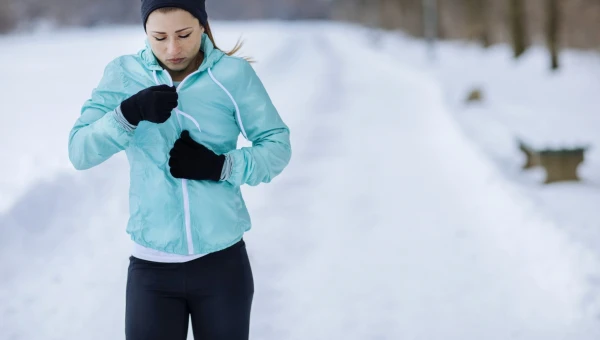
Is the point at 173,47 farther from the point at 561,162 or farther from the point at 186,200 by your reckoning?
the point at 561,162

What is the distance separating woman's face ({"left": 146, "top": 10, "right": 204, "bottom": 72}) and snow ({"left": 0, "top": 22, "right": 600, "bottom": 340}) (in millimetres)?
2224

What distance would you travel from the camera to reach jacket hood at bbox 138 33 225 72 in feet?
6.21

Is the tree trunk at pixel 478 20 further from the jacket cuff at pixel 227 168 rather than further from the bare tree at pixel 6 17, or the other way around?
the jacket cuff at pixel 227 168

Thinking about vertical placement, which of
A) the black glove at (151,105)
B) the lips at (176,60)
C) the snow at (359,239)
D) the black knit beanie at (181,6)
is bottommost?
the snow at (359,239)

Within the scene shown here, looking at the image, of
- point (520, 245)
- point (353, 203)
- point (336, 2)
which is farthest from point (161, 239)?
point (336, 2)

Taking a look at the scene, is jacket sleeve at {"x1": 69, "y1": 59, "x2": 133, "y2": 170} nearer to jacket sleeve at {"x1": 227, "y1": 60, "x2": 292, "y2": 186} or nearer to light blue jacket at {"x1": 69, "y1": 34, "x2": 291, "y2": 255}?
light blue jacket at {"x1": 69, "y1": 34, "x2": 291, "y2": 255}

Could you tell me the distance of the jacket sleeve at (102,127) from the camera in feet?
5.96

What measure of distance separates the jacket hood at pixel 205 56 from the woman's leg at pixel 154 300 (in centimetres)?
55

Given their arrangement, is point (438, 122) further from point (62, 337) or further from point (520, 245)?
point (62, 337)

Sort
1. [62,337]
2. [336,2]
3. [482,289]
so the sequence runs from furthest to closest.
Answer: [336,2]
[482,289]
[62,337]

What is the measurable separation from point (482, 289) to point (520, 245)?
823 mm

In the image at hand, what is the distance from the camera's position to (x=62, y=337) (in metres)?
3.62

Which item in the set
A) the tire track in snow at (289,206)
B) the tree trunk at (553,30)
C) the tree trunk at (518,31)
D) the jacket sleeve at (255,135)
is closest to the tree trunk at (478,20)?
the tree trunk at (518,31)

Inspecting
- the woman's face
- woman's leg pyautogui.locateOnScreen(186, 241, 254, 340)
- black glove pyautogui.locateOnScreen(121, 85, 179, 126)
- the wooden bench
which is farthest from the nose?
the wooden bench
